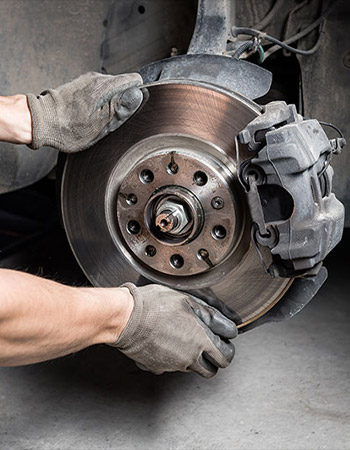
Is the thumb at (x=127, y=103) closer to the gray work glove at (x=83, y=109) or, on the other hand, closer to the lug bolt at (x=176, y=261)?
the gray work glove at (x=83, y=109)

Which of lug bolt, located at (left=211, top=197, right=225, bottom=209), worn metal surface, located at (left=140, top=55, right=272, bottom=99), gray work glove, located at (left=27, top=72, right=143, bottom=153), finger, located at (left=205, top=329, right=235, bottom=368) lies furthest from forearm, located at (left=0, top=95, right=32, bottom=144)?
finger, located at (left=205, top=329, right=235, bottom=368)

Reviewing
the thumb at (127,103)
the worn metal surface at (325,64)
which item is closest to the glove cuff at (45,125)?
the thumb at (127,103)

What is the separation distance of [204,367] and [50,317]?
13.1 inches

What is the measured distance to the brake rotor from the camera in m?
1.03

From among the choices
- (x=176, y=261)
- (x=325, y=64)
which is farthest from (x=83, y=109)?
(x=325, y=64)

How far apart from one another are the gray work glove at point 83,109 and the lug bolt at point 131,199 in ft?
0.35

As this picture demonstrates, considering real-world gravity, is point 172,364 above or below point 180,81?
below

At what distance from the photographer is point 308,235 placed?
0.92 meters

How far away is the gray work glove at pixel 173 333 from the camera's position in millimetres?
1032

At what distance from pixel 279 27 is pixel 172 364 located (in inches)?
27.2

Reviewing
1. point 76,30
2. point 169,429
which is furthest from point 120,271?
point 76,30

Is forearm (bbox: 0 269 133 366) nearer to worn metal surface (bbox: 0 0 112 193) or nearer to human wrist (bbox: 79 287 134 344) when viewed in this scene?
human wrist (bbox: 79 287 134 344)

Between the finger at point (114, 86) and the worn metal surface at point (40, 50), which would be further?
the worn metal surface at point (40, 50)

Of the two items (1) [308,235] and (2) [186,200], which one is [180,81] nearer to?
(2) [186,200]
